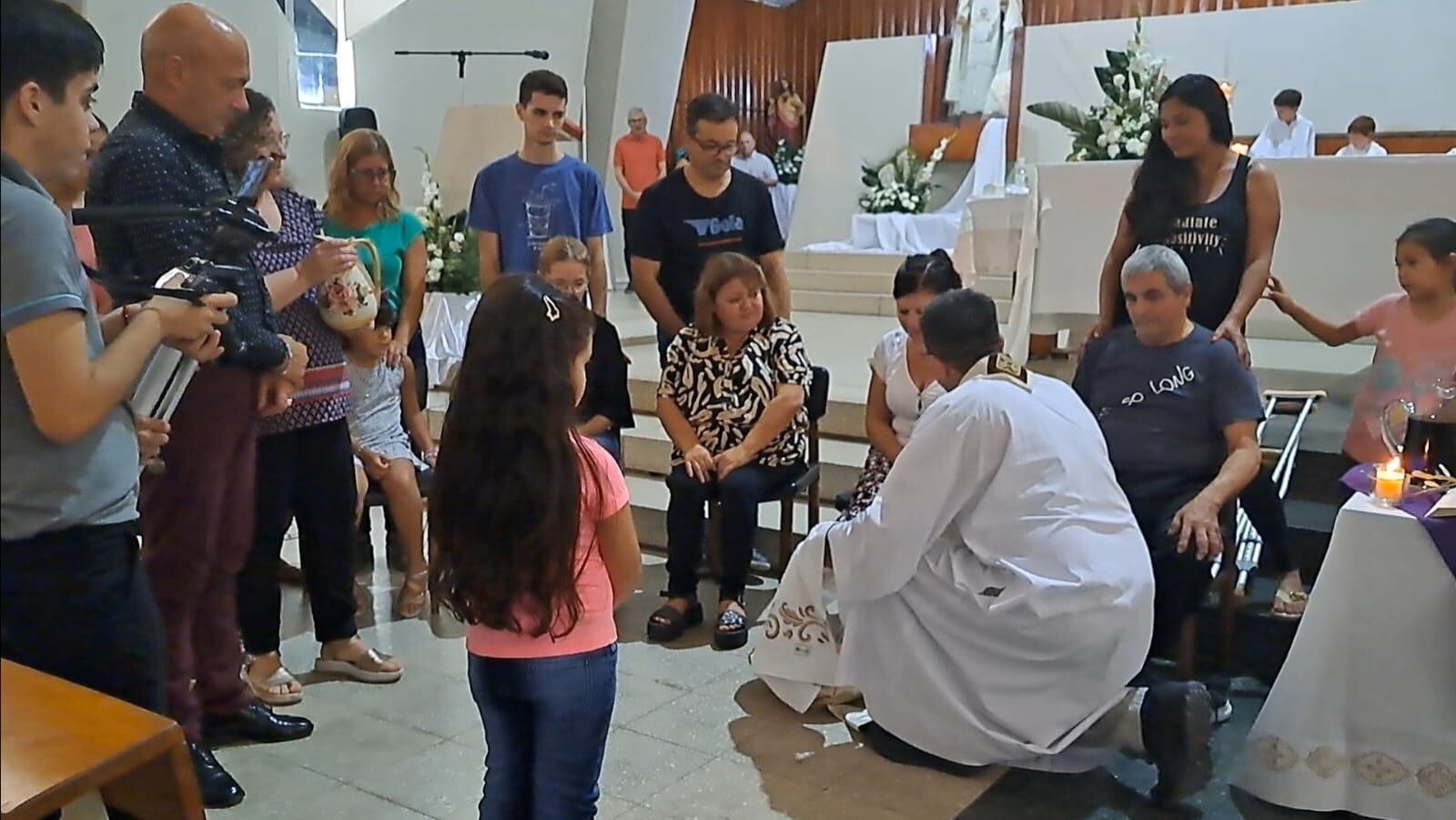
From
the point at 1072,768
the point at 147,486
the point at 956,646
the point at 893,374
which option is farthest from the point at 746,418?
the point at 147,486

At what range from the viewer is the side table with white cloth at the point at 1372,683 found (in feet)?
7.16

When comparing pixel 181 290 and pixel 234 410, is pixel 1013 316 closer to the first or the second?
pixel 234 410

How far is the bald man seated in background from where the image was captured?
6.08 ft

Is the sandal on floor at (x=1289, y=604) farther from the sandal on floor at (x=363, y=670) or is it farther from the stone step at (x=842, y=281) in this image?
the stone step at (x=842, y=281)

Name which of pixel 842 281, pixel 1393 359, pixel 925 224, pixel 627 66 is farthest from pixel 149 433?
pixel 925 224

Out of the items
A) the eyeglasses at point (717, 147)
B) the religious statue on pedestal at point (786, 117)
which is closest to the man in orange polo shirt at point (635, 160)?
the religious statue on pedestal at point (786, 117)

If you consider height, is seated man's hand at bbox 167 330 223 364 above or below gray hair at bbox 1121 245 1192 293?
below

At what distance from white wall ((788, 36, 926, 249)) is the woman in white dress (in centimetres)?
678

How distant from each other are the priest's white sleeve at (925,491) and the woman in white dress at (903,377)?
681 millimetres

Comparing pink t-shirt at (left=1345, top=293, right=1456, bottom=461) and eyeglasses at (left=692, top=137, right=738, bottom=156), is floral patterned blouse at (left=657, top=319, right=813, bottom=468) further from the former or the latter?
pink t-shirt at (left=1345, top=293, right=1456, bottom=461)

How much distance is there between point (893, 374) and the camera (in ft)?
10.9

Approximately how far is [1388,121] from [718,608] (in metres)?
7.07

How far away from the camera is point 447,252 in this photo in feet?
19.1

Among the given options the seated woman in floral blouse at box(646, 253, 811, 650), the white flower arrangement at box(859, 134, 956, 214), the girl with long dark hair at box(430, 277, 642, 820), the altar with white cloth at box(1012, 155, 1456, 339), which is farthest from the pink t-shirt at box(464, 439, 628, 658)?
the white flower arrangement at box(859, 134, 956, 214)
